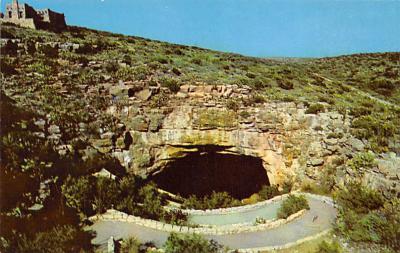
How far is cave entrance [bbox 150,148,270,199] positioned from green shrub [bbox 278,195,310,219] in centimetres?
484

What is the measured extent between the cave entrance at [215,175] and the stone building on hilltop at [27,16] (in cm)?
1556

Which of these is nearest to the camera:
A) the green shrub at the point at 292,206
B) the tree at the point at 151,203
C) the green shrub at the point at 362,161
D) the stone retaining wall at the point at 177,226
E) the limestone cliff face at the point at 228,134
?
the stone retaining wall at the point at 177,226

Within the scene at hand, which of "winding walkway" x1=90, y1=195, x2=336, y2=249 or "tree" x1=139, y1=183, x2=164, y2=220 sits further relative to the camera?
"tree" x1=139, y1=183, x2=164, y2=220

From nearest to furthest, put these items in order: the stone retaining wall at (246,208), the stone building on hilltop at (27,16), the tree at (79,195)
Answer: the tree at (79,195) → the stone retaining wall at (246,208) → the stone building on hilltop at (27,16)

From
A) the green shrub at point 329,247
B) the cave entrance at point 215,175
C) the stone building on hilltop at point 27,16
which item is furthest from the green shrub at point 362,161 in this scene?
the stone building on hilltop at point 27,16

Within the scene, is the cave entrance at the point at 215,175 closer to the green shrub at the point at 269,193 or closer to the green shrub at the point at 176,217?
the green shrub at the point at 269,193

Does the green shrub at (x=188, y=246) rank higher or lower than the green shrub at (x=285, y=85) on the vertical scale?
lower

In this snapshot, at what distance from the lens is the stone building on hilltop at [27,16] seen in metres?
24.5

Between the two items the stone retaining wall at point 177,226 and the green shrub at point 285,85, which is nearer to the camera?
the stone retaining wall at point 177,226

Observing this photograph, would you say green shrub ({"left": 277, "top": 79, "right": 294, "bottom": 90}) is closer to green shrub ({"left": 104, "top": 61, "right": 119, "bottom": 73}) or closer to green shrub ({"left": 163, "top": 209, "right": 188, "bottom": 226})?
green shrub ({"left": 104, "top": 61, "right": 119, "bottom": 73})

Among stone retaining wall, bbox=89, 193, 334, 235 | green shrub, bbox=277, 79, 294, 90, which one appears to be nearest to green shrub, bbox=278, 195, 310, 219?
stone retaining wall, bbox=89, 193, 334, 235

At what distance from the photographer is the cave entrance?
62.5 ft

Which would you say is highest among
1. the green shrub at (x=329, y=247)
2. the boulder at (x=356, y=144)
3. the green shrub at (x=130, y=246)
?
the boulder at (x=356, y=144)

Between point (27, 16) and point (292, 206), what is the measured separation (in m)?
22.4
